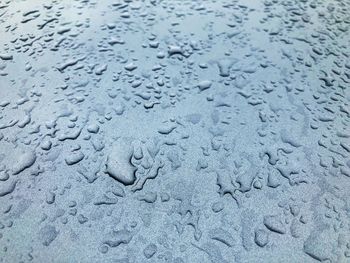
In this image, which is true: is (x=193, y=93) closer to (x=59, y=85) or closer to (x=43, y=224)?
(x=59, y=85)

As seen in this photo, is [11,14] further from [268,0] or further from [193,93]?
[268,0]

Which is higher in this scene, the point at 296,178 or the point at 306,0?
the point at 306,0

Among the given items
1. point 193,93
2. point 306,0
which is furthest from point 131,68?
point 306,0

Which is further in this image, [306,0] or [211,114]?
[306,0]

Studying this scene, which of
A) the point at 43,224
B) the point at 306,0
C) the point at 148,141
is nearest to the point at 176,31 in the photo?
the point at 148,141

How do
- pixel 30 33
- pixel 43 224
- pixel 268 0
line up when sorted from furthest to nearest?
pixel 268 0 → pixel 30 33 → pixel 43 224

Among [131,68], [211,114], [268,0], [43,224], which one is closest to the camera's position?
[43,224]
